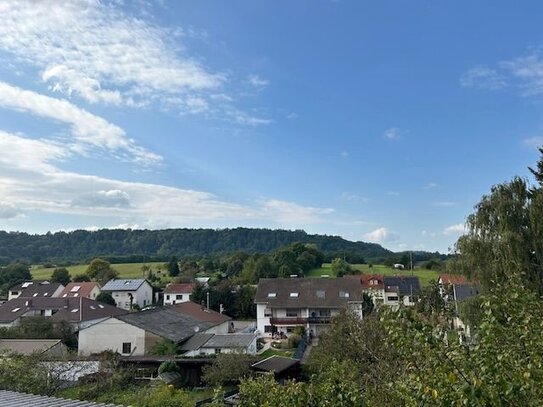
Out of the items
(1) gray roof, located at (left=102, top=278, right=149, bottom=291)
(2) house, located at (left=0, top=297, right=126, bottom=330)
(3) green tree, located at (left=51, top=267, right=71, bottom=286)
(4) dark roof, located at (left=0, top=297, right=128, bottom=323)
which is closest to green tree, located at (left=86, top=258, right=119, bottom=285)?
(3) green tree, located at (left=51, top=267, right=71, bottom=286)

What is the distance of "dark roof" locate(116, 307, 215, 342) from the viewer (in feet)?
117

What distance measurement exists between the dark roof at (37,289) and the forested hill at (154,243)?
77.9m

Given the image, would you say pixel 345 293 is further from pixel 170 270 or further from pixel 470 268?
pixel 170 270

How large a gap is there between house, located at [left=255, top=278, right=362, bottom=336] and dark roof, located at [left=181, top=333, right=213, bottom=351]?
30.1 feet

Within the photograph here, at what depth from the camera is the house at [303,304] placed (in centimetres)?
4430

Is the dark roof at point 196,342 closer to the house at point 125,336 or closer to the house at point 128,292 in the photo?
the house at point 125,336

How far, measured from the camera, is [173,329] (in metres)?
37.8

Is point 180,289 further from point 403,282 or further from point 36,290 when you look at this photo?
point 403,282

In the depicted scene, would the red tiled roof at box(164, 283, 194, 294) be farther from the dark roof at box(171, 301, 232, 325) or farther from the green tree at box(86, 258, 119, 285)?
the green tree at box(86, 258, 119, 285)

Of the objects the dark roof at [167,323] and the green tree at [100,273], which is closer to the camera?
the dark roof at [167,323]

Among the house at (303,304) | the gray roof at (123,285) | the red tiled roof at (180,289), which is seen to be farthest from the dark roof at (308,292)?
the gray roof at (123,285)

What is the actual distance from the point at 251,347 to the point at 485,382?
32410mm

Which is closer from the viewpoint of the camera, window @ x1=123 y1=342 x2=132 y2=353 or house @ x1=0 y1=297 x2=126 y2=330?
window @ x1=123 y1=342 x2=132 y2=353

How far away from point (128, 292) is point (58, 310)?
671 inches
